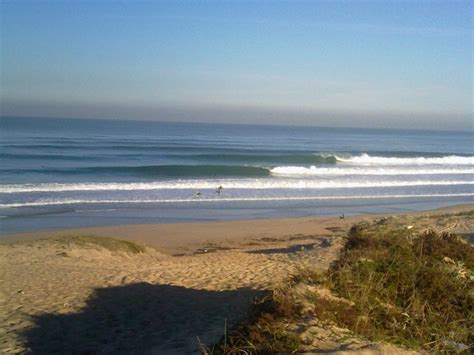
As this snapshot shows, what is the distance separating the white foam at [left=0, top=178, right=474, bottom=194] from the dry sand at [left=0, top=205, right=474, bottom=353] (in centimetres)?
870

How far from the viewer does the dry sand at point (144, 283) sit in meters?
6.85

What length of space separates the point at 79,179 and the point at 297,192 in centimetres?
1044

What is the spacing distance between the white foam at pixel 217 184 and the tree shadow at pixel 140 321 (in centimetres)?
1672

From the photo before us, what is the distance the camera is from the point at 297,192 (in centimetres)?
2686

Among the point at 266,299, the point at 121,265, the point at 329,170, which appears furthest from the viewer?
the point at 329,170

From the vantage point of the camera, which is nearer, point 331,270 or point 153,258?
point 331,270

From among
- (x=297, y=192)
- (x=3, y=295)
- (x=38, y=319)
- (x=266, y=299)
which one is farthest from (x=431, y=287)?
(x=297, y=192)

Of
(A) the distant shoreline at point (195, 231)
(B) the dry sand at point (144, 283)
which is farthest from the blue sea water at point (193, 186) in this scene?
(B) the dry sand at point (144, 283)

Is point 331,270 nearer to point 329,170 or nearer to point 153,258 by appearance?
point 153,258

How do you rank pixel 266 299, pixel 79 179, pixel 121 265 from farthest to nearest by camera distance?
pixel 79 179 < pixel 121 265 < pixel 266 299

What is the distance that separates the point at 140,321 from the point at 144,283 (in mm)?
2091

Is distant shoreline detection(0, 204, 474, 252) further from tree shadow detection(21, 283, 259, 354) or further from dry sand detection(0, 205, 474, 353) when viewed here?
tree shadow detection(21, 283, 259, 354)

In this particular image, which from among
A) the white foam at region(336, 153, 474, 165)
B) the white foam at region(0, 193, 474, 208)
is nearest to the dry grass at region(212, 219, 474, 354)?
the white foam at region(0, 193, 474, 208)

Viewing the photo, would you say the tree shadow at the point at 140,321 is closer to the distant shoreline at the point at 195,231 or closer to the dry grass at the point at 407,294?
the dry grass at the point at 407,294
